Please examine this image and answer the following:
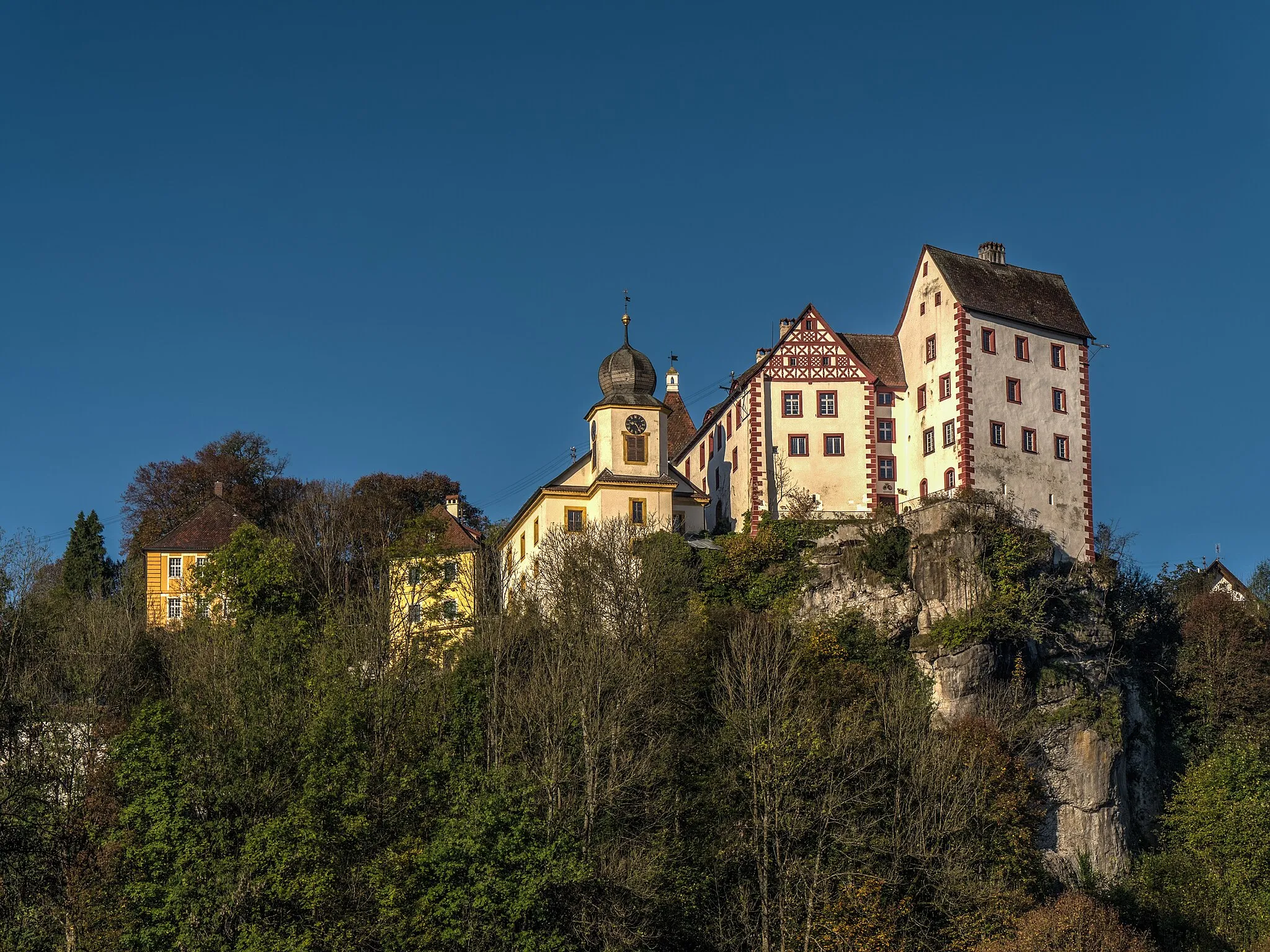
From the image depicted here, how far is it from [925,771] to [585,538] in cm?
1611

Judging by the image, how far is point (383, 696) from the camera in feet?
163

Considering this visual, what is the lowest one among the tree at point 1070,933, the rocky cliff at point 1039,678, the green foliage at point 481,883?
the tree at point 1070,933

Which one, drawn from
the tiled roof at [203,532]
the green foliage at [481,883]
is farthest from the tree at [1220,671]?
the tiled roof at [203,532]

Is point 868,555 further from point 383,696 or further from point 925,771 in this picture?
point 383,696

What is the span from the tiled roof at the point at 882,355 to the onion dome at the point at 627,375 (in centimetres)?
853

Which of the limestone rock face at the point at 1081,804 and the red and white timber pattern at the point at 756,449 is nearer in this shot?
the limestone rock face at the point at 1081,804

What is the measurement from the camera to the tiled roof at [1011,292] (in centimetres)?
6869

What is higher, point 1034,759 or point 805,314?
point 805,314

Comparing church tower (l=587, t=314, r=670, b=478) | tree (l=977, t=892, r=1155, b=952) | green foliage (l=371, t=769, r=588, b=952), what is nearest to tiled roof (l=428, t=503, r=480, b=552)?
church tower (l=587, t=314, r=670, b=478)

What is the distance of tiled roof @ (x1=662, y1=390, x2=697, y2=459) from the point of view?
88250 millimetres

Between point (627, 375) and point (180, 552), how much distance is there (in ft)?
74.4

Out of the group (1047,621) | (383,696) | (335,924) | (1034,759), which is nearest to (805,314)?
(1047,621)

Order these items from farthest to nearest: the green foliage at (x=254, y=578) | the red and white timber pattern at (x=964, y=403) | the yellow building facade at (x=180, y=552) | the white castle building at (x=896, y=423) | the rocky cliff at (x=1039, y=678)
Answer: the yellow building facade at (x=180, y=552) → the white castle building at (x=896, y=423) → the red and white timber pattern at (x=964, y=403) → the green foliage at (x=254, y=578) → the rocky cliff at (x=1039, y=678)

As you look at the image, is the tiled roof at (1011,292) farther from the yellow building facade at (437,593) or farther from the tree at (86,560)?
the tree at (86,560)
